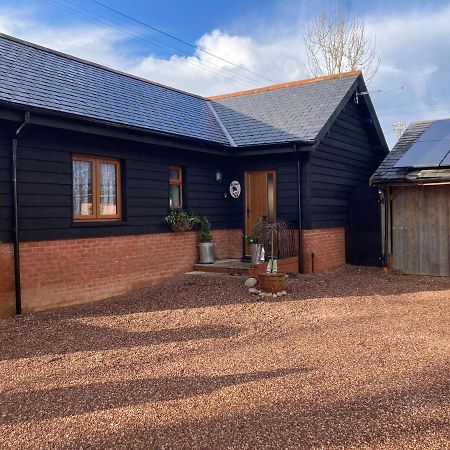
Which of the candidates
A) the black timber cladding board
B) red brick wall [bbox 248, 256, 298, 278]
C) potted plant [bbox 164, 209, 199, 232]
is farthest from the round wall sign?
red brick wall [bbox 248, 256, 298, 278]

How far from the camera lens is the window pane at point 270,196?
40.8 ft

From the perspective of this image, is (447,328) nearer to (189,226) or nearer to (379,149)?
(189,226)

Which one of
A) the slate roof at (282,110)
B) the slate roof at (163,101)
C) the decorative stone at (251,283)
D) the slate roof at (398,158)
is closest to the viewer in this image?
the slate roof at (163,101)

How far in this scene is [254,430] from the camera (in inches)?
139

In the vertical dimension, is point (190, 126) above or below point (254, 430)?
above

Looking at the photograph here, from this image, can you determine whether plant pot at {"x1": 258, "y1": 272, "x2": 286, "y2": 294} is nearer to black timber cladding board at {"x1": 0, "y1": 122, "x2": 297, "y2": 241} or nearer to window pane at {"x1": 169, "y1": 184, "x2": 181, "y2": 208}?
black timber cladding board at {"x1": 0, "y1": 122, "x2": 297, "y2": 241}

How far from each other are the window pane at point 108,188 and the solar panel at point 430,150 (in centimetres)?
724

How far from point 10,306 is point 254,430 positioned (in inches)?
225

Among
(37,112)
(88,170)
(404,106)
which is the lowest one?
(88,170)

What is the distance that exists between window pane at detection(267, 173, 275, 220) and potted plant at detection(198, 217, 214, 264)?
171 cm

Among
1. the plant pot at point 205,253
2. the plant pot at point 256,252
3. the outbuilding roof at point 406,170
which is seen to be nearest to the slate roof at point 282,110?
the outbuilding roof at point 406,170

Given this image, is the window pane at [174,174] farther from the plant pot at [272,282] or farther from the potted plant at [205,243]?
the plant pot at [272,282]

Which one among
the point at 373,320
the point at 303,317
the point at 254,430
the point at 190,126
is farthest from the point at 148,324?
the point at 190,126

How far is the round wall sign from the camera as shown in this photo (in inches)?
505
